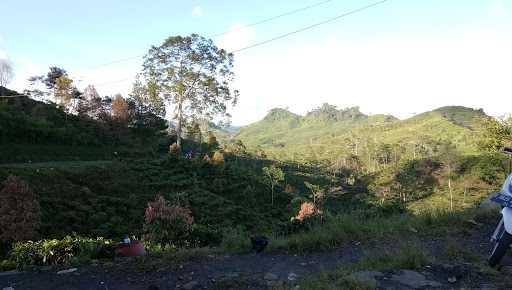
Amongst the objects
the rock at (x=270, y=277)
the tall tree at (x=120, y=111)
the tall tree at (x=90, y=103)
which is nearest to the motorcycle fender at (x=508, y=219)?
the rock at (x=270, y=277)

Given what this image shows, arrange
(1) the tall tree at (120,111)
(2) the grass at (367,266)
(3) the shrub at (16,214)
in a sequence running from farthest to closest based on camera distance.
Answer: (1) the tall tree at (120,111), (3) the shrub at (16,214), (2) the grass at (367,266)

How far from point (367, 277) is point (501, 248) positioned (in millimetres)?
1386

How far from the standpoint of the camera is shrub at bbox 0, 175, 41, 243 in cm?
1004

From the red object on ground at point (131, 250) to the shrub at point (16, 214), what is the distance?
5.97m

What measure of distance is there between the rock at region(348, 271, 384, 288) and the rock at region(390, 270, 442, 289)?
163 mm

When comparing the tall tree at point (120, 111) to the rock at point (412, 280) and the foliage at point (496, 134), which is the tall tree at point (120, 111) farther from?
the rock at point (412, 280)

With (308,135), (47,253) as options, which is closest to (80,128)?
(47,253)

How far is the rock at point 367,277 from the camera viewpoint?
11.3ft

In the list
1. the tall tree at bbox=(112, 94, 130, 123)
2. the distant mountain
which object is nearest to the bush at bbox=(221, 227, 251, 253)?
the tall tree at bbox=(112, 94, 130, 123)

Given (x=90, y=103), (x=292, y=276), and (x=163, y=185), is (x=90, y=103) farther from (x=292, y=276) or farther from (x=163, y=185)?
(x=292, y=276)

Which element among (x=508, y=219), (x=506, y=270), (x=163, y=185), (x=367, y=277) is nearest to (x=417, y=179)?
(x=163, y=185)

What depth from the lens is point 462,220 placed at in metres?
5.91

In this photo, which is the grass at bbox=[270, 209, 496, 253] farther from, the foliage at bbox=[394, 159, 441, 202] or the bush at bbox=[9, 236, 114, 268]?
the foliage at bbox=[394, 159, 441, 202]

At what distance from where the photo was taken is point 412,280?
3.72 metres
